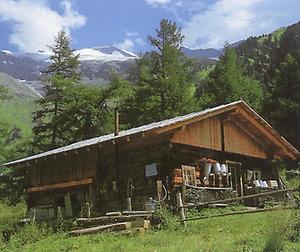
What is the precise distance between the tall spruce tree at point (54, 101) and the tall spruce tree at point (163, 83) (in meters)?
5.27

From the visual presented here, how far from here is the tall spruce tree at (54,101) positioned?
3922 cm

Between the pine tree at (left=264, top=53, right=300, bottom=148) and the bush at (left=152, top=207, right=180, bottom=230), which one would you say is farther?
the pine tree at (left=264, top=53, right=300, bottom=148)

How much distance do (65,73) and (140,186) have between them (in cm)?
2149

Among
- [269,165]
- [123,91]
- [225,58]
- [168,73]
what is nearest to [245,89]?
[225,58]

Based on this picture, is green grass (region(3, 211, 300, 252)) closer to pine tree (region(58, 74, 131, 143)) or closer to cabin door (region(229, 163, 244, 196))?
cabin door (region(229, 163, 244, 196))

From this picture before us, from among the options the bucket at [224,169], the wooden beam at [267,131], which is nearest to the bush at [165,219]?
the bucket at [224,169]

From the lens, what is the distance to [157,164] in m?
22.3

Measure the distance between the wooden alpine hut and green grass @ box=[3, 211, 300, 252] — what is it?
4.92 meters

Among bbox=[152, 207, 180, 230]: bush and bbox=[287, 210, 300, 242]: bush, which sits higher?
bbox=[152, 207, 180, 230]: bush

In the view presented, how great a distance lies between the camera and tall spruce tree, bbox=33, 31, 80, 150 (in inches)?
1544

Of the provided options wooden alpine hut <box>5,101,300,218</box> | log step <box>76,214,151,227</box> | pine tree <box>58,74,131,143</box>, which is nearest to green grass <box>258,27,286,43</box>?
pine tree <box>58,74,131,143</box>

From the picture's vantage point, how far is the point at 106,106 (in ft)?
128

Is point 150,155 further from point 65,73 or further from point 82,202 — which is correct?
point 65,73

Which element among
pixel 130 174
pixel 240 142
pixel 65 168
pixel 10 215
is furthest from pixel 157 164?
pixel 10 215
